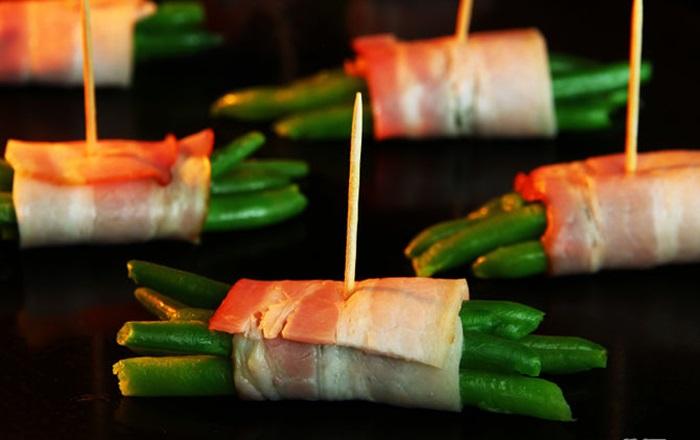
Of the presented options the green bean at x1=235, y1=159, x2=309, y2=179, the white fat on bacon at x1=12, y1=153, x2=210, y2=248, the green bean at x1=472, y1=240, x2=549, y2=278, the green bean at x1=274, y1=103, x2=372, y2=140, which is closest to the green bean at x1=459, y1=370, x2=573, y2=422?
the green bean at x1=472, y1=240, x2=549, y2=278

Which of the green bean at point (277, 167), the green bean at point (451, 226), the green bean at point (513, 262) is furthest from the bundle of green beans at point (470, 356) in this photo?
the green bean at point (277, 167)

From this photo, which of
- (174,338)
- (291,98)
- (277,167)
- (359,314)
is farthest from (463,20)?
(174,338)

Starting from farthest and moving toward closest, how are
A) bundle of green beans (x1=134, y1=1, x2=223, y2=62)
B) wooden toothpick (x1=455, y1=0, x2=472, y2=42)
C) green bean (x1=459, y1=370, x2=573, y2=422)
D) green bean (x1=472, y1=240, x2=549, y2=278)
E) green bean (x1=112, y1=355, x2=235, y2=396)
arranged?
bundle of green beans (x1=134, y1=1, x2=223, y2=62) → wooden toothpick (x1=455, y1=0, x2=472, y2=42) → green bean (x1=472, y1=240, x2=549, y2=278) → green bean (x1=112, y1=355, x2=235, y2=396) → green bean (x1=459, y1=370, x2=573, y2=422)

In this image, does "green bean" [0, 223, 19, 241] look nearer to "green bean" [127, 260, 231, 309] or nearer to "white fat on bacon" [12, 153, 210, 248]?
"white fat on bacon" [12, 153, 210, 248]

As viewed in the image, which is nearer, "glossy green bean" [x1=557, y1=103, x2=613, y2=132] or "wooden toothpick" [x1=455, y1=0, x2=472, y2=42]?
"wooden toothpick" [x1=455, y1=0, x2=472, y2=42]

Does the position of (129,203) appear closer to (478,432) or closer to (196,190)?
(196,190)

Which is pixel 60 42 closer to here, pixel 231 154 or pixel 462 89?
pixel 231 154

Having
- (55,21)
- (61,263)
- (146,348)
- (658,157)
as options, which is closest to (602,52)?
(658,157)

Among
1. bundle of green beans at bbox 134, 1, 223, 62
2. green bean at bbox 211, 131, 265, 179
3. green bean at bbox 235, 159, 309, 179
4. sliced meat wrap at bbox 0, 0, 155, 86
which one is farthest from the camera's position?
bundle of green beans at bbox 134, 1, 223, 62
